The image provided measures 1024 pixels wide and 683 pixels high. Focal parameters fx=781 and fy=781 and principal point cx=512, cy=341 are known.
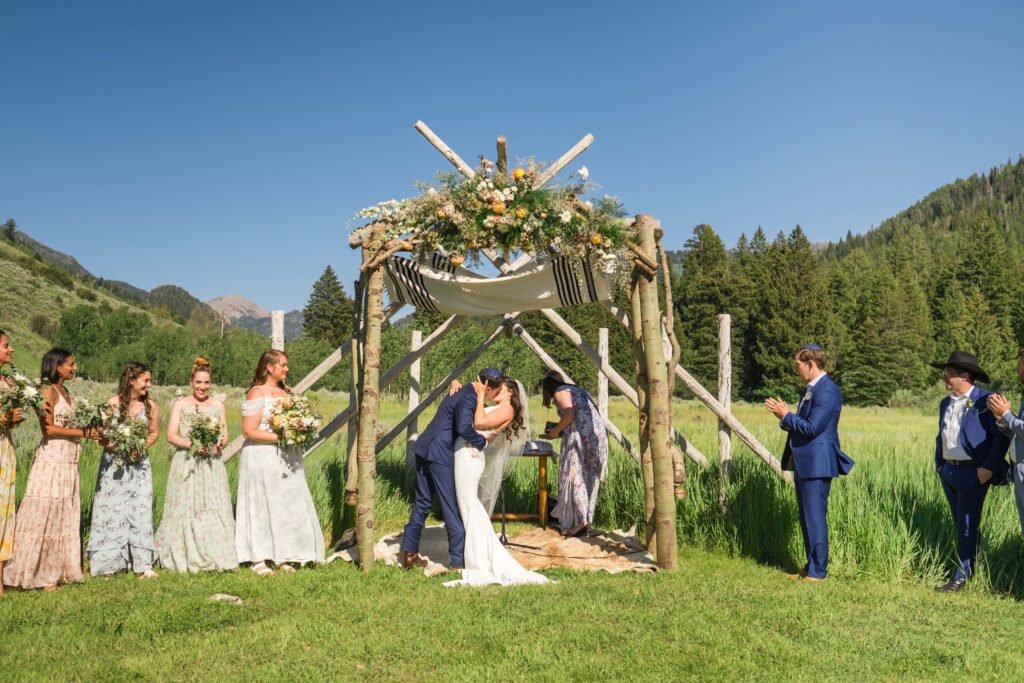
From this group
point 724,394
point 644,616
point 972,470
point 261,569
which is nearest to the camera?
point 644,616

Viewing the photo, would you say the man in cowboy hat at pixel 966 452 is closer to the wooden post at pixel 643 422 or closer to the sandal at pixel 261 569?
the wooden post at pixel 643 422

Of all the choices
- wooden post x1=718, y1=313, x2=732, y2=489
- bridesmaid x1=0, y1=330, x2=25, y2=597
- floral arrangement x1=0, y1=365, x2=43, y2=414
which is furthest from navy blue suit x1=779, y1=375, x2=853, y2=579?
bridesmaid x1=0, y1=330, x2=25, y2=597

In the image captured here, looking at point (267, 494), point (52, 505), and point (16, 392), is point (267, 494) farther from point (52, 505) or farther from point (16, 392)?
point (16, 392)

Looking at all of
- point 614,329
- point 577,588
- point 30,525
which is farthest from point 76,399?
point 614,329

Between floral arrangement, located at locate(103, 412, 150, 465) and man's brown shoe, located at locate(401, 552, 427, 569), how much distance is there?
2397 millimetres

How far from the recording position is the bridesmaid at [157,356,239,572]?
6.61 m

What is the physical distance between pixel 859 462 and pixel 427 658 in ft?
17.4

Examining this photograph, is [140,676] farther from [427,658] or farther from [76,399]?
[76,399]

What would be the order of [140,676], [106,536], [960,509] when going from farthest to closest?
[106,536] → [960,509] → [140,676]

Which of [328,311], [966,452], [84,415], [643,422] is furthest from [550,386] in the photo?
[328,311]

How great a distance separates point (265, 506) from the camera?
22.0ft

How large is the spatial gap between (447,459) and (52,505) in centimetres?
314

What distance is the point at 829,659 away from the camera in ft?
15.1

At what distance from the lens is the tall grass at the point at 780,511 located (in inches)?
249
